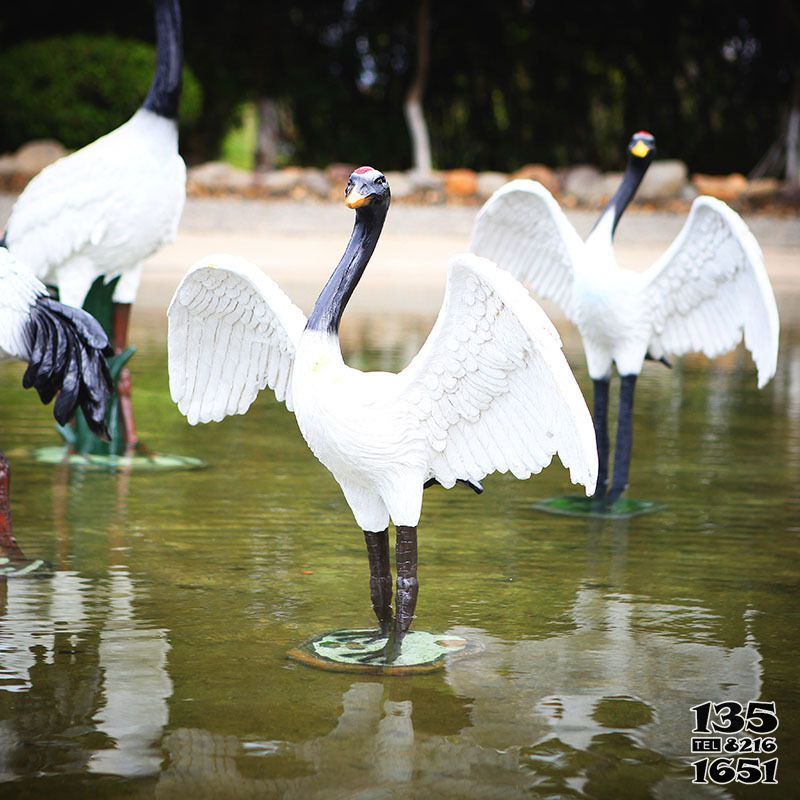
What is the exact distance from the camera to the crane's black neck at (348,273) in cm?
491

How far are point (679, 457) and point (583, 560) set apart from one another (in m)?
2.83

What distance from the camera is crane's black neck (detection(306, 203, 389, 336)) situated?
4.91 m

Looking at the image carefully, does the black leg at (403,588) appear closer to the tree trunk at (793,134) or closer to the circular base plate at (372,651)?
the circular base plate at (372,651)

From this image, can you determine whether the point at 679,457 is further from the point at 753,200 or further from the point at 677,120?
the point at 677,120

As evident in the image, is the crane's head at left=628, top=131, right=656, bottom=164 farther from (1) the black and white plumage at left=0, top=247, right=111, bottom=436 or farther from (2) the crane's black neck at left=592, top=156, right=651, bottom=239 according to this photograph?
(1) the black and white plumage at left=0, top=247, right=111, bottom=436

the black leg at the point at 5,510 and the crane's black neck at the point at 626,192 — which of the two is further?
the crane's black neck at the point at 626,192

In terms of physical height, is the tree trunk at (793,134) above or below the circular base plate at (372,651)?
above

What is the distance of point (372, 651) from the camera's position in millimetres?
5191

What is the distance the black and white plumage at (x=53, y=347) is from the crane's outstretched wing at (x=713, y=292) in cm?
271

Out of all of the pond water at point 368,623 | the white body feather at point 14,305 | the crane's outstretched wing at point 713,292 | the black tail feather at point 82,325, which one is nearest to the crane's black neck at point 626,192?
the crane's outstretched wing at point 713,292

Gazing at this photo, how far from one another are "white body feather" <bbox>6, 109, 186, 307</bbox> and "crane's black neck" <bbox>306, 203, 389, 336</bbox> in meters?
3.62

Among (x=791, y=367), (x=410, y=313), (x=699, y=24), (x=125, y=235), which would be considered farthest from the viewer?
(x=699, y=24)

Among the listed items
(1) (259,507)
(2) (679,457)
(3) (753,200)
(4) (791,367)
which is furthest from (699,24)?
(1) (259,507)

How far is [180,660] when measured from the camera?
5.16m
